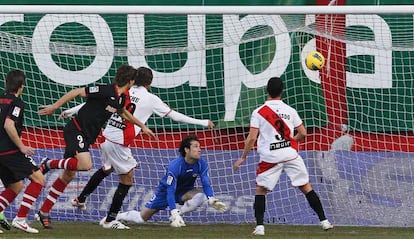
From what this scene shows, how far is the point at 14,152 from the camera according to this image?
448 inches

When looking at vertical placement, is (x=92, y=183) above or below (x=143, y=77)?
below

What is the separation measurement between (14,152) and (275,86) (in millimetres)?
3065

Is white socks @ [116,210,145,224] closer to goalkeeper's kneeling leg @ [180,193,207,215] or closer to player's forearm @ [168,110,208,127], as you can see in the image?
goalkeeper's kneeling leg @ [180,193,207,215]

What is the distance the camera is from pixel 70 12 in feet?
42.4

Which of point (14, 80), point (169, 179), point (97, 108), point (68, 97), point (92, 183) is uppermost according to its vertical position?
point (14, 80)

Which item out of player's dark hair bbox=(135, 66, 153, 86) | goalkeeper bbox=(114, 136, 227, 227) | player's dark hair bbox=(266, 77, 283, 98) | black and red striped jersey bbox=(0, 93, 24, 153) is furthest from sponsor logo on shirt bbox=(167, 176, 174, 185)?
black and red striped jersey bbox=(0, 93, 24, 153)

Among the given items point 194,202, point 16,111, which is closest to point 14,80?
point 16,111

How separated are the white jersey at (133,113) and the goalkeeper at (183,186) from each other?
584 millimetres

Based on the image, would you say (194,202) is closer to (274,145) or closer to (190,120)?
(190,120)

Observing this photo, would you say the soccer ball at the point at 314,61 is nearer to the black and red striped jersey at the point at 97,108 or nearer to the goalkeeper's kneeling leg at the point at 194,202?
the goalkeeper's kneeling leg at the point at 194,202

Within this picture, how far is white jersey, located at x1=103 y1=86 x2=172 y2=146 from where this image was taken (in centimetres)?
1290

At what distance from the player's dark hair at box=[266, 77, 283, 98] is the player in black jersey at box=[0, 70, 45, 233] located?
9.23ft

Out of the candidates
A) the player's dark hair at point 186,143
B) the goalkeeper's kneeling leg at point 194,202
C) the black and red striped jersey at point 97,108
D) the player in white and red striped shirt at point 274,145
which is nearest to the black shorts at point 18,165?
the black and red striped jersey at point 97,108

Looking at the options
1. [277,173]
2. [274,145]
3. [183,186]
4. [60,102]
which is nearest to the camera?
[60,102]
